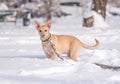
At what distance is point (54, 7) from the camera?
3888cm

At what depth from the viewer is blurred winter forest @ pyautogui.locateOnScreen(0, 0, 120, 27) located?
22297mm

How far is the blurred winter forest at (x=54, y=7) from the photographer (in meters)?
22.3

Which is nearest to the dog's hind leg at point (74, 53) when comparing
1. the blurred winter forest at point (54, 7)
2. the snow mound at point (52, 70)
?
the snow mound at point (52, 70)

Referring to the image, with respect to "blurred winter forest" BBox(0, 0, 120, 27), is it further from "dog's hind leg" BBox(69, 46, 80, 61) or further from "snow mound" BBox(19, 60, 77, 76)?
"snow mound" BBox(19, 60, 77, 76)

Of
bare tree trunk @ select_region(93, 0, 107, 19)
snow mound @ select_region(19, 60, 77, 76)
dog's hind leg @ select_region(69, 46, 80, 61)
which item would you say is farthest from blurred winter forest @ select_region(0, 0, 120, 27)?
snow mound @ select_region(19, 60, 77, 76)

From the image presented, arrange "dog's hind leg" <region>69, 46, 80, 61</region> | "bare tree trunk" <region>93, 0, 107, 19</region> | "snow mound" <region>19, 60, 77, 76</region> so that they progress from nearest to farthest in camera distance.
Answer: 1. "snow mound" <region>19, 60, 77, 76</region>
2. "dog's hind leg" <region>69, 46, 80, 61</region>
3. "bare tree trunk" <region>93, 0, 107, 19</region>

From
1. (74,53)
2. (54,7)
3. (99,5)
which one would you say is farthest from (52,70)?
(54,7)

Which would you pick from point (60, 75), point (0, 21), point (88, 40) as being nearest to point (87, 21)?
point (88, 40)

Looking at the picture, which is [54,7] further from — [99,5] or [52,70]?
[52,70]

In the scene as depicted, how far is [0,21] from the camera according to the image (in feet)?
96.4

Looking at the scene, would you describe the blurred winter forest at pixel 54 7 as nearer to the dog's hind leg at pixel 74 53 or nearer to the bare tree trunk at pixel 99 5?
the bare tree trunk at pixel 99 5

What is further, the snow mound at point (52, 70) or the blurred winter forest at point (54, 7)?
the blurred winter forest at point (54, 7)

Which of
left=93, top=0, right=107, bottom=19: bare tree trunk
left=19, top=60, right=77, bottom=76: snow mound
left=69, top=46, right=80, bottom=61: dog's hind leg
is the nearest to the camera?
left=19, top=60, right=77, bottom=76: snow mound

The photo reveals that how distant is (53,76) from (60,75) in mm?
150
